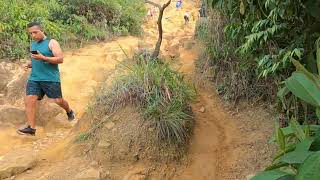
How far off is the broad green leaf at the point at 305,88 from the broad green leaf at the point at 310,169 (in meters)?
0.30

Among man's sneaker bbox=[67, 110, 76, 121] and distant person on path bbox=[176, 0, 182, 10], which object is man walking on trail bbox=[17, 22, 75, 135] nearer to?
man's sneaker bbox=[67, 110, 76, 121]

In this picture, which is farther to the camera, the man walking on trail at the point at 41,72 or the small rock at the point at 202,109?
the small rock at the point at 202,109

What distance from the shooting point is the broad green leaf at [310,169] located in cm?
147

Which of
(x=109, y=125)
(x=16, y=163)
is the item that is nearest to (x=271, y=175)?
(x=109, y=125)

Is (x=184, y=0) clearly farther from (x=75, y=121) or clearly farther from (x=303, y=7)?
(x=303, y=7)

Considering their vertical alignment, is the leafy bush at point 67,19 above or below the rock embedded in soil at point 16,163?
above

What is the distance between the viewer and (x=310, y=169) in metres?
1.49

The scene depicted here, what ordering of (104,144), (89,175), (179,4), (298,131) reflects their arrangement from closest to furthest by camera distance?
(298,131)
(89,175)
(104,144)
(179,4)

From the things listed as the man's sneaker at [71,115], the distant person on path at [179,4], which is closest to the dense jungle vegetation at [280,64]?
the man's sneaker at [71,115]

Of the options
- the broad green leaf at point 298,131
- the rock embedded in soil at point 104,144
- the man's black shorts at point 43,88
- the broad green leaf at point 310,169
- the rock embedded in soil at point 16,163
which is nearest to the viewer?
the broad green leaf at point 310,169

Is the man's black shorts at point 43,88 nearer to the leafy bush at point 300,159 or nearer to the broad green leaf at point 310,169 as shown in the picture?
the leafy bush at point 300,159

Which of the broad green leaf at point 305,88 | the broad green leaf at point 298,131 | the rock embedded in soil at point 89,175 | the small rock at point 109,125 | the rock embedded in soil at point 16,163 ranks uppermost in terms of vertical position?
the broad green leaf at point 305,88

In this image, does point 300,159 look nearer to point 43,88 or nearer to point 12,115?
point 43,88

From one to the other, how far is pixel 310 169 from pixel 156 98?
3.20m
